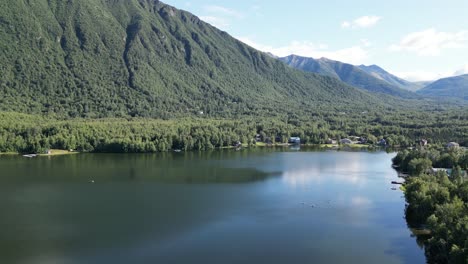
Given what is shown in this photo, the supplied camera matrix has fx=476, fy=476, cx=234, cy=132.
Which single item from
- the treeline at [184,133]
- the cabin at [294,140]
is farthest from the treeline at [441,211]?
the cabin at [294,140]

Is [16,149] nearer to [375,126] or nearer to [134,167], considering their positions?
[134,167]

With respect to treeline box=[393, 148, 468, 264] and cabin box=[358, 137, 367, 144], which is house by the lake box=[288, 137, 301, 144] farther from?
treeline box=[393, 148, 468, 264]

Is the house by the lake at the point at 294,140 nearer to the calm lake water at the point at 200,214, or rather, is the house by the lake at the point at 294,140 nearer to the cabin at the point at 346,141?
the cabin at the point at 346,141

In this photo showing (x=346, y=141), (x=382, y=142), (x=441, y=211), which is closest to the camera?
(x=441, y=211)

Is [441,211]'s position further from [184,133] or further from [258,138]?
[258,138]

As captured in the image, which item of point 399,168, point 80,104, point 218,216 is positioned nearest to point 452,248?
point 218,216

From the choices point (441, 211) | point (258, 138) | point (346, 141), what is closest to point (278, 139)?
point (258, 138)

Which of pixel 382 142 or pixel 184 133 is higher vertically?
pixel 184 133
